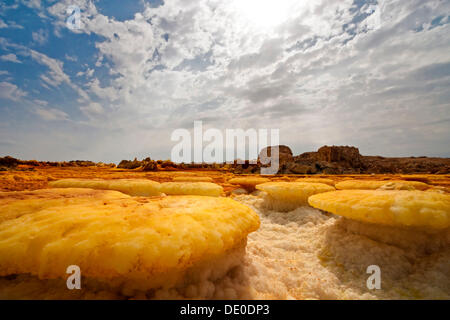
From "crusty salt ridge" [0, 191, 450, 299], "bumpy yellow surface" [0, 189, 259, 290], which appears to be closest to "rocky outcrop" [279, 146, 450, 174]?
"crusty salt ridge" [0, 191, 450, 299]

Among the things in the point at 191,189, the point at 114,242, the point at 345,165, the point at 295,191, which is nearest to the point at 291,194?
the point at 295,191

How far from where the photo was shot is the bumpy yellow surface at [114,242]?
109 centimetres

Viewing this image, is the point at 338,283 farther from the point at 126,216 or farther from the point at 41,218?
the point at 41,218

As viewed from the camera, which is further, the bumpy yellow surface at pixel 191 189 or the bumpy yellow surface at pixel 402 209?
the bumpy yellow surface at pixel 191 189

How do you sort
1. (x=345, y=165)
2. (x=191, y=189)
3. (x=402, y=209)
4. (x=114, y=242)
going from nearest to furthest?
1. (x=114, y=242)
2. (x=402, y=209)
3. (x=191, y=189)
4. (x=345, y=165)

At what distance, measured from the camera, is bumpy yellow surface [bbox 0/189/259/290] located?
1.09 metres

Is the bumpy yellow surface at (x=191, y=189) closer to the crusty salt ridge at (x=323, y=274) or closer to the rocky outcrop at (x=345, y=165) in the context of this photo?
the crusty salt ridge at (x=323, y=274)

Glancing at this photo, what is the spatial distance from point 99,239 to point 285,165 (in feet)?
58.8

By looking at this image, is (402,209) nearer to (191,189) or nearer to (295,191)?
(295,191)

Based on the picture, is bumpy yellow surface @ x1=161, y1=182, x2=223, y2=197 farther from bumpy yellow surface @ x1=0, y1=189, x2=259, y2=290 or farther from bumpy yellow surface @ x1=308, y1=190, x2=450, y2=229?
bumpy yellow surface @ x1=0, y1=189, x2=259, y2=290

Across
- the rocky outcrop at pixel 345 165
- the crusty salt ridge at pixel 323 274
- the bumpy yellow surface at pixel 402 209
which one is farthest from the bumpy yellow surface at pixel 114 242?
the rocky outcrop at pixel 345 165

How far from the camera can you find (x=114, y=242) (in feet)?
3.70

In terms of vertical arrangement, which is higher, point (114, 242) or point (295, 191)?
point (114, 242)

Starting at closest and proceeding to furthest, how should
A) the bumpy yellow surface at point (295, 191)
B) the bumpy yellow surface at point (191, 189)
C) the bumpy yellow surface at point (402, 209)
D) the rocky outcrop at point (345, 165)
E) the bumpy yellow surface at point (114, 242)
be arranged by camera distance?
1. the bumpy yellow surface at point (114, 242)
2. the bumpy yellow surface at point (402, 209)
3. the bumpy yellow surface at point (295, 191)
4. the bumpy yellow surface at point (191, 189)
5. the rocky outcrop at point (345, 165)
